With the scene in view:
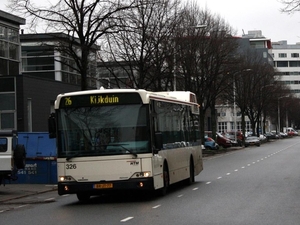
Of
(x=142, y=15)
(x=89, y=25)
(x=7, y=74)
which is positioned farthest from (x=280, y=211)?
(x=7, y=74)

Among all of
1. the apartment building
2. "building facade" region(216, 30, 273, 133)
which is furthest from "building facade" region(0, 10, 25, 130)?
the apartment building

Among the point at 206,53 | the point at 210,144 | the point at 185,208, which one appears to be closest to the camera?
the point at 185,208

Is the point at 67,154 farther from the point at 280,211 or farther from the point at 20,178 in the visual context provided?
the point at 20,178

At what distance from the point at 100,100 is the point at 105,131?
0.85 m

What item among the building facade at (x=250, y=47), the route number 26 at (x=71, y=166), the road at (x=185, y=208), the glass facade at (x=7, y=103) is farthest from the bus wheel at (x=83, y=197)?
the building facade at (x=250, y=47)

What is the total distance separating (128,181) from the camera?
17094 millimetres

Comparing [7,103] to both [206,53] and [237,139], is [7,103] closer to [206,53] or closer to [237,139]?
[206,53]

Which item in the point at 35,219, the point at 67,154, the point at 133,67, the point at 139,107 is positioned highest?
the point at 133,67

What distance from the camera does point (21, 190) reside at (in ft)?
76.1

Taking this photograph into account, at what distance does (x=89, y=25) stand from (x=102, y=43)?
10.4 metres

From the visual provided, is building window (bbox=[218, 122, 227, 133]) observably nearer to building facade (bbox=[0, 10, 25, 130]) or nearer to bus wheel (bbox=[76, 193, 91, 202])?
building facade (bbox=[0, 10, 25, 130])

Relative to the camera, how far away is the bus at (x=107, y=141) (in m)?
17.1

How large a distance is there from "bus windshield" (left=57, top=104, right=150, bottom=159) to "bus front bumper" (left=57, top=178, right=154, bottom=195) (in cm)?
70

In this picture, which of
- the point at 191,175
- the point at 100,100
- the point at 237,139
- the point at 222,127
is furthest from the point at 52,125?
the point at 222,127
